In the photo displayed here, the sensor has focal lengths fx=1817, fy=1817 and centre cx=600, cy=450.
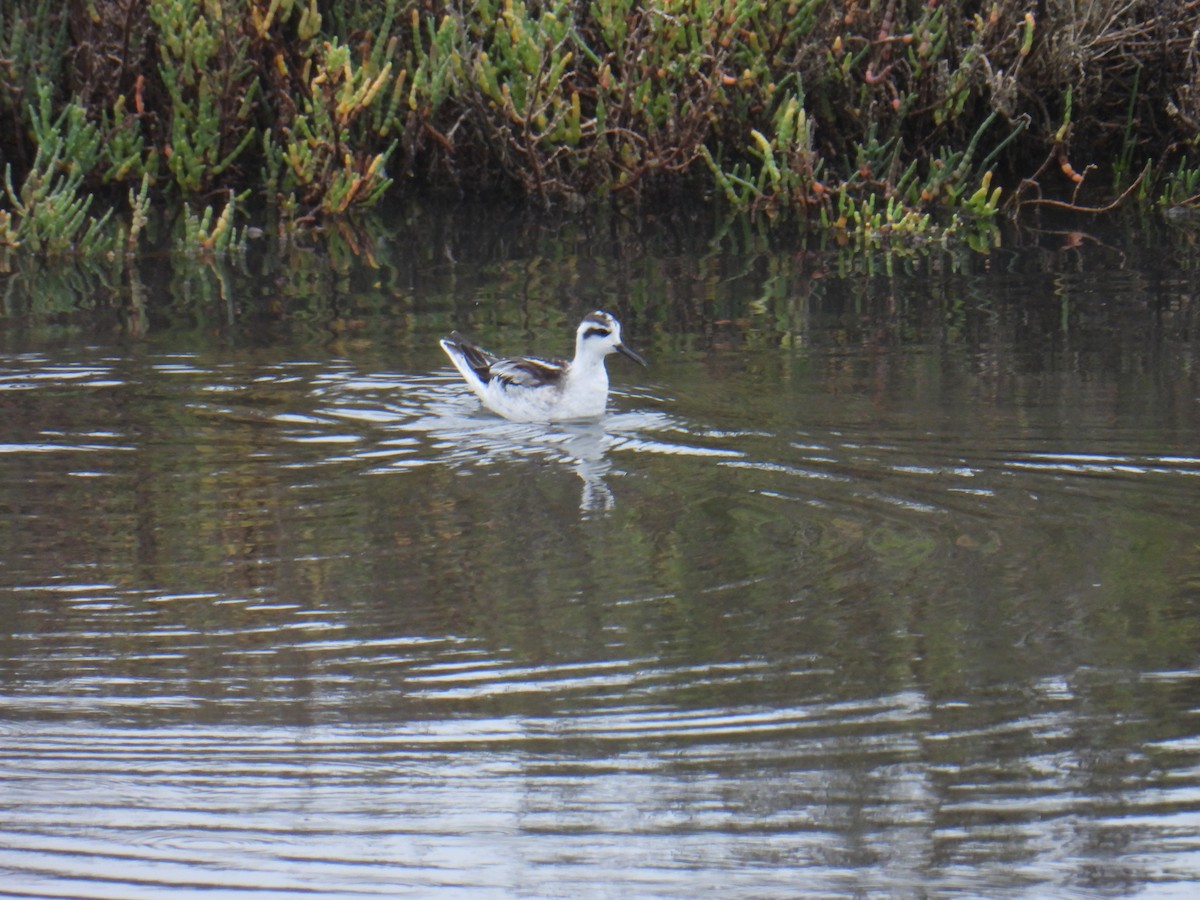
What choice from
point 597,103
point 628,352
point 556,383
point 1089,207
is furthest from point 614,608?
point 1089,207

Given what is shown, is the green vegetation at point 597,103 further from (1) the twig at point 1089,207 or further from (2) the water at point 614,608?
(2) the water at point 614,608

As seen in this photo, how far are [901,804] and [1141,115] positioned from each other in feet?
33.0

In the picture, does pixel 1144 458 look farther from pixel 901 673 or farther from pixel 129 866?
pixel 129 866

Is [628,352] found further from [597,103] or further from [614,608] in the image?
[597,103]

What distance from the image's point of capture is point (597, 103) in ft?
39.4

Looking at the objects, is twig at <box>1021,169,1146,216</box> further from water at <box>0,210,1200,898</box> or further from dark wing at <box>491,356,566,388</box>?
dark wing at <box>491,356,566,388</box>

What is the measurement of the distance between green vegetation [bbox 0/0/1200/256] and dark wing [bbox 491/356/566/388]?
429 centimetres

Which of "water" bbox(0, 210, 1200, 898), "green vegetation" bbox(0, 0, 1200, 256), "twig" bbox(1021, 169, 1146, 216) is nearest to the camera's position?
"water" bbox(0, 210, 1200, 898)

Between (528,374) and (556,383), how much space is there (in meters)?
0.12

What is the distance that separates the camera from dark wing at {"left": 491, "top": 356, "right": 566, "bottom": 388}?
7.33m

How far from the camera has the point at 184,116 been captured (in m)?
12.0

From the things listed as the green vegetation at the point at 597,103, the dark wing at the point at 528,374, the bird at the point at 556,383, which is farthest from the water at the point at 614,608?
the green vegetation at the point at 597,103

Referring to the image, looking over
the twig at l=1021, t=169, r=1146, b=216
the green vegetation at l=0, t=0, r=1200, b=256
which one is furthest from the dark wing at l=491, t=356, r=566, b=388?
the twig at l=1021, t=169, r=1146, b=216

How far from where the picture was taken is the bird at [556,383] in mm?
7262
